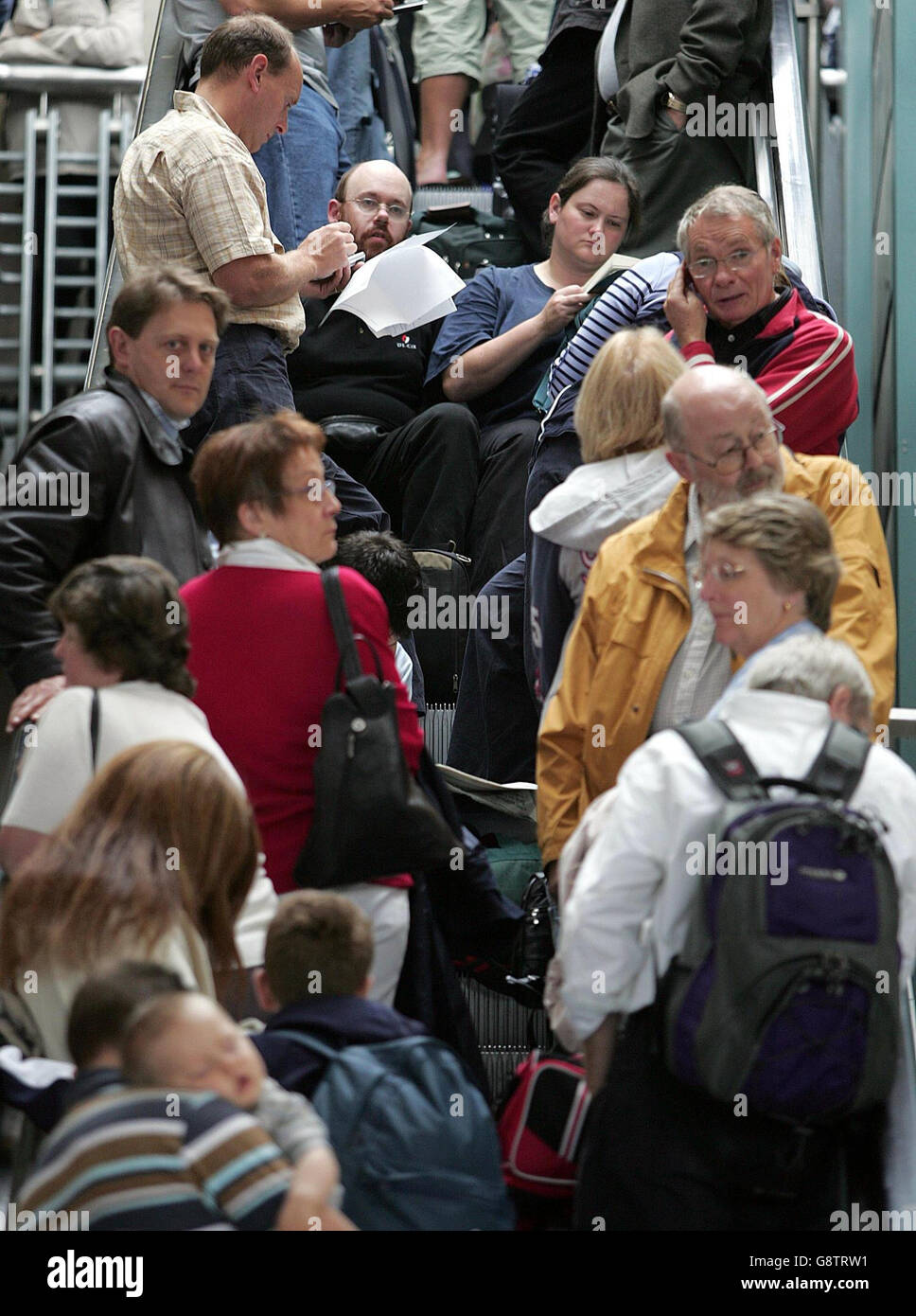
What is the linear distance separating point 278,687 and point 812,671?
3.45 feet

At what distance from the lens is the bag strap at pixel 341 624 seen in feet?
12.5

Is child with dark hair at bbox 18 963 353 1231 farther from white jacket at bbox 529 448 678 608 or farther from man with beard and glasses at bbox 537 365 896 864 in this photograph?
white jacket at bbox 529 448 678 608

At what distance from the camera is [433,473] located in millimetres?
6449

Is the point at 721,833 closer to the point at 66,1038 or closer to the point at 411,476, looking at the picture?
the point at 66,1038

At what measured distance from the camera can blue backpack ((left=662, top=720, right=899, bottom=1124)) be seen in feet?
10.3

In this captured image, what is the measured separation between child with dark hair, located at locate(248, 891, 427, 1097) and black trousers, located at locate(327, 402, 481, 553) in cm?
305

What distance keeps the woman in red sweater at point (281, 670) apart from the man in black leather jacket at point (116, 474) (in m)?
0.38

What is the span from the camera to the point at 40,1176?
112 inches

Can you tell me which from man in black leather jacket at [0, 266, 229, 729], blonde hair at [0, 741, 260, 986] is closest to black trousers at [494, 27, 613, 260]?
man in black leather jacket at [0, 266, 229, 729]

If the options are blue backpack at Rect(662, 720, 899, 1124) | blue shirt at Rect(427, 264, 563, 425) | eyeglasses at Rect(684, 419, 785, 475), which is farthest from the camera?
blue shirt at Rect(427, 264, 563, 425)

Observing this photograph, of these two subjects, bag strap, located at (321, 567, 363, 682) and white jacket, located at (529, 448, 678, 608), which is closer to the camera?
bag strap, located at (321, 567, 363, 682)

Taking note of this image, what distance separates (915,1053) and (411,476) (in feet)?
9.85

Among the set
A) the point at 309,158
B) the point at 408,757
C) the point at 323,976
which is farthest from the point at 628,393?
the point at 309,158

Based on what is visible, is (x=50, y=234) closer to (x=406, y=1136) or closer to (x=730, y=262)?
(x=730, y=262)
